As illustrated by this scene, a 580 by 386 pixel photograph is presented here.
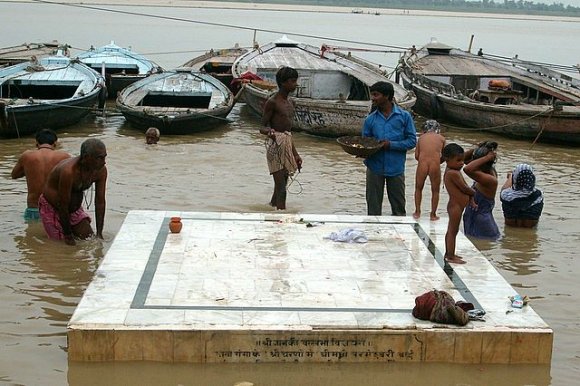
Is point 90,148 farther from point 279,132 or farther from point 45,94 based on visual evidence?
point 45,94

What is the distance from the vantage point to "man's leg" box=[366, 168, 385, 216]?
7980 mm

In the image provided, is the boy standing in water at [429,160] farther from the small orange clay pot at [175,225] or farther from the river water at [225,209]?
the small orange clay pot at [175,225]

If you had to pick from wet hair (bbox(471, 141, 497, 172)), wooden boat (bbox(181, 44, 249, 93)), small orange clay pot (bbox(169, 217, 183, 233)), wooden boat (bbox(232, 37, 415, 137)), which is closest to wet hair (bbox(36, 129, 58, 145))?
small orange clay pot (bbox(169, 217, 183, 233))

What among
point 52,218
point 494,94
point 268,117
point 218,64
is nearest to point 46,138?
point 52,218

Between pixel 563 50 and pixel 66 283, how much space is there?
152 feet

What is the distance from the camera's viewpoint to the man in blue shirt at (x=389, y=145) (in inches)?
306

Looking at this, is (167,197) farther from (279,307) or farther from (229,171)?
(279,307)

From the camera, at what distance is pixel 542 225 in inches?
356

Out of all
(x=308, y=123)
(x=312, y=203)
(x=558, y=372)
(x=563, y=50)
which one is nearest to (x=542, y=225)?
(x=312, y=203)

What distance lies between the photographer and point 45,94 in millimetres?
15461

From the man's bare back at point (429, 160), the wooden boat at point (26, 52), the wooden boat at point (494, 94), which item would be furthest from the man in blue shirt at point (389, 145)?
the wooden boat at point (26, 52)

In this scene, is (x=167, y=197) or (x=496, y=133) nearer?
(x=167, y=197)

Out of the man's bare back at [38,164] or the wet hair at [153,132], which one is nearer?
the man's bare back at [38,164]

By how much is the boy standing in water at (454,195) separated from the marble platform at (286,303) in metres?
0.14
